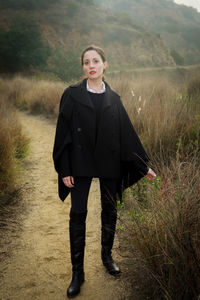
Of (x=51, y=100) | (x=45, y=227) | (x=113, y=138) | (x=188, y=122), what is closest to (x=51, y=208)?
(x=45, y=227)

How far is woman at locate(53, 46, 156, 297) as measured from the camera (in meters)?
1.95

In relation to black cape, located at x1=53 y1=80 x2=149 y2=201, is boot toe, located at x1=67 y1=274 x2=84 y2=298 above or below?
below

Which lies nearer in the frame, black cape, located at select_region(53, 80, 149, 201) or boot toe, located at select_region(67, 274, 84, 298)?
black cape, located at select_region(53, 80, 149, 201)

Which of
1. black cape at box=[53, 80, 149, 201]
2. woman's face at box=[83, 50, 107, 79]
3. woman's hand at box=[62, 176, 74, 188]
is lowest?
woman's hand at box=[62, 176, 74, 188]

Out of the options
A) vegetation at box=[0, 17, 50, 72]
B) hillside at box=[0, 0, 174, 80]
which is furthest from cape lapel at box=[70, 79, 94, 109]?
hillside at box=[0, 0, 174, 80]

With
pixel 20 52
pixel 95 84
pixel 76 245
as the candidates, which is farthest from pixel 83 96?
pixel 20 52

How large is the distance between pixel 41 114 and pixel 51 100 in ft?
2.23

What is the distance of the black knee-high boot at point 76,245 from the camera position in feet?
6.65

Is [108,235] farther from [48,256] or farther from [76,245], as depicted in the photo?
[48,256]

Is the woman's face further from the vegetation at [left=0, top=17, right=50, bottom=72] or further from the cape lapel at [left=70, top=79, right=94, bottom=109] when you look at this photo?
the vegetation at [left=0, top=17, right=50, bottom=72]

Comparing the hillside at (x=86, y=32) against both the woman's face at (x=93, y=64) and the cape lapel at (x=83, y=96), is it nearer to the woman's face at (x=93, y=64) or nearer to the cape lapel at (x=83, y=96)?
the woman's face at (x=93, y=64)

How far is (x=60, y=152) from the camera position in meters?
1.95

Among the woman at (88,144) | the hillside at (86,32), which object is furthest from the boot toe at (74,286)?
the hillside at (86,32)

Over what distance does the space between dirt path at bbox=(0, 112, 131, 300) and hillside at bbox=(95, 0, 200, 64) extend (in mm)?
61701
